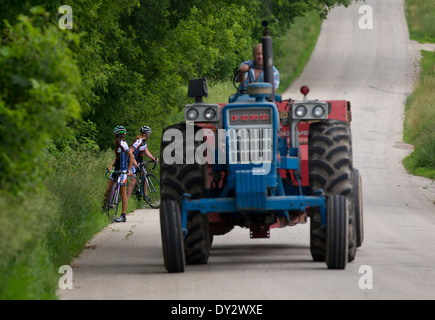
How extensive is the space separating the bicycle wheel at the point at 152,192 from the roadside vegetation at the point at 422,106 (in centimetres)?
947

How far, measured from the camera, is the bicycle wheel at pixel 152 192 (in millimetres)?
23969

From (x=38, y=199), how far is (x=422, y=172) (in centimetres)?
2308

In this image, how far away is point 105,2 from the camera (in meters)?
17.5

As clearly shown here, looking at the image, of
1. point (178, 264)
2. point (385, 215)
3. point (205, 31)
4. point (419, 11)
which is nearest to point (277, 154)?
point (178, 264)

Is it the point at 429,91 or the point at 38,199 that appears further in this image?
the point at 429,91

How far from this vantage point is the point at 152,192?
81.2 feet

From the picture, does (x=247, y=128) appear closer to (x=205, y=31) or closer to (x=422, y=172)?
(x=205, y=31)

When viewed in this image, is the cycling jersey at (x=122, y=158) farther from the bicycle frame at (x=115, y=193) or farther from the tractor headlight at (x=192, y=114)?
the tractor headlight at (x=192, y=114)

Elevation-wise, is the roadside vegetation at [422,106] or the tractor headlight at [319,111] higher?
the roadside vegetation at [422,106]

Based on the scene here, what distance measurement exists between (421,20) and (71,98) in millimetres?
60724

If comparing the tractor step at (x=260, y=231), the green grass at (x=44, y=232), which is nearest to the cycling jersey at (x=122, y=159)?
the green grass at (x=44, y=232)

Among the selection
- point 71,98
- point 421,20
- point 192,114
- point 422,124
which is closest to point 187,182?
point 192,114

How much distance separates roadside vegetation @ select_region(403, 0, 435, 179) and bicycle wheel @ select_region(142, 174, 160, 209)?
9.47 meters

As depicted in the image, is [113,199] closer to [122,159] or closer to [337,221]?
[122,159]
